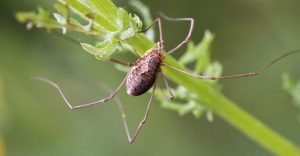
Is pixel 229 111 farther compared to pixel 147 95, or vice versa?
pixel 147 95

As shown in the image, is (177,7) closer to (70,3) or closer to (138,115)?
(138,115)

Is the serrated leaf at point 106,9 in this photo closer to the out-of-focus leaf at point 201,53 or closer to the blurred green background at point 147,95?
the out-of-focus leaf at point 201,53

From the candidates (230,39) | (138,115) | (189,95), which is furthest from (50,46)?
(189,95)

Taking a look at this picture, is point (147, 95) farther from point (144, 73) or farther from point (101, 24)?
point (101, 24)

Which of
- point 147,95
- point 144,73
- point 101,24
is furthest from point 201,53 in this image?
point 147,95

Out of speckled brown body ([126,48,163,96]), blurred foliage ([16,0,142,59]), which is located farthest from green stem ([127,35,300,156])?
blurred foliage ([16,0,142,59])

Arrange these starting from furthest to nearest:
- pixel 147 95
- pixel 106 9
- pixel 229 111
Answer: pixel 147 95 < pixel 229 111 < pixel 106 9
